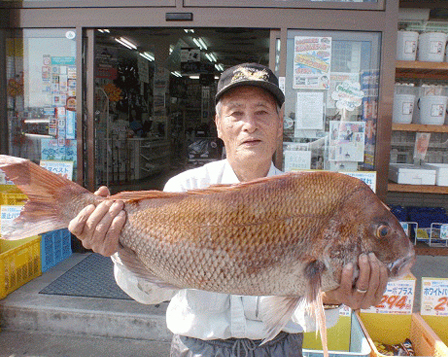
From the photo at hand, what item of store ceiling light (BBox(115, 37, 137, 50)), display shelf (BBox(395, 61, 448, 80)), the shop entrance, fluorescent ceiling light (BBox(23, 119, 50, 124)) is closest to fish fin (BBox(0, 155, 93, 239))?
fluorescent ceiling light (BBox(23, 119, 50, 124))

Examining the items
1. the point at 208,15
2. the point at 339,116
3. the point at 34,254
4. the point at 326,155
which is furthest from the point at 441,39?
the point at 34,254

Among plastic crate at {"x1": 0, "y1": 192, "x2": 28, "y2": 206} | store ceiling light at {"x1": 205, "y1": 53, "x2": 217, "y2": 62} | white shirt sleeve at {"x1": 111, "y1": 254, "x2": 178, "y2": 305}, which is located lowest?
plastic crate at {"x1": 0, "y1": 192, "x2": 28, "y2": 206}

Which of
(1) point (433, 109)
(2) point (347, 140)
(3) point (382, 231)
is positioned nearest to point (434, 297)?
(3) point (382, 231)

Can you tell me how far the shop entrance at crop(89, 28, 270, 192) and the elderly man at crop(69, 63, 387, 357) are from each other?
6.07 metres

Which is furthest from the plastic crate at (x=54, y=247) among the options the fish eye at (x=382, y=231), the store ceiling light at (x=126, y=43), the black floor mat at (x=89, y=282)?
the store ceiling light at (x=126, y=43)

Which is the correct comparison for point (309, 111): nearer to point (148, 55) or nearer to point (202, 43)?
point (202, 43)

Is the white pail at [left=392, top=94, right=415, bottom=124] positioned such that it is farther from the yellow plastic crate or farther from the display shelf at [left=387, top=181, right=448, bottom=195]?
the yellow plastic crate

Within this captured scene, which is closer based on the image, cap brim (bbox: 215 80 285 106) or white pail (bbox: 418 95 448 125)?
cap brim (bbox: 215 80 285 106)

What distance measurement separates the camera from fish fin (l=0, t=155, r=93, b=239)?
1712mm

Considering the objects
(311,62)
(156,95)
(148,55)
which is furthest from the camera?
(156,95)

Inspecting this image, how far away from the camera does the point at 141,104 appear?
35.4 feet

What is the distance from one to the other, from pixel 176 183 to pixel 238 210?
572 mm

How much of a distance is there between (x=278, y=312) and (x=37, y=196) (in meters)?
1.13

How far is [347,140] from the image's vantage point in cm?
501
